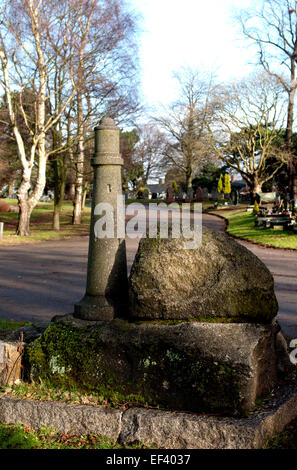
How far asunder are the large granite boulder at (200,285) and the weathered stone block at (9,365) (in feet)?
4.09

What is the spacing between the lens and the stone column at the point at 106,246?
14.7 ft

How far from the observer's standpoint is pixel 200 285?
13.4 ft

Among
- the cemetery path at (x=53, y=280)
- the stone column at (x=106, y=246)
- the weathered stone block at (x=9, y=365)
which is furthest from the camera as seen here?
the cemetery path at (x=53, y=280)

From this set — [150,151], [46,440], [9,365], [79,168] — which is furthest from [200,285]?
[150,151]

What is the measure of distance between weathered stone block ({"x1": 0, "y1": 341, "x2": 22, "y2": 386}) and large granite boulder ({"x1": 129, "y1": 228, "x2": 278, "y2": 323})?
4.09ft

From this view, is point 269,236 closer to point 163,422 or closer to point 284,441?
point 284,441

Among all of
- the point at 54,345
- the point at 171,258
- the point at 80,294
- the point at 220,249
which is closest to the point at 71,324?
the point at 54,345

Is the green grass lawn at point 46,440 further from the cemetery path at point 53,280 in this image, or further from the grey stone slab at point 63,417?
the cemetery path at point 53,280

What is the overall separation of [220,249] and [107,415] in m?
1.81

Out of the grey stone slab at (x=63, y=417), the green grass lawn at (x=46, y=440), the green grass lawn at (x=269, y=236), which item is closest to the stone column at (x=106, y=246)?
the grey stone slab at (x=63, y=417)

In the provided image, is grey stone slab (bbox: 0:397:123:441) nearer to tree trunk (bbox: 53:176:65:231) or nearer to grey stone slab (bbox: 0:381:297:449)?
grey stone slab (bbox: 0:381:297:449)

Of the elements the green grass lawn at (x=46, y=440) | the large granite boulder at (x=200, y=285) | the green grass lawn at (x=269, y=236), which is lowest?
the green grass lawn at (x=46, y=440)

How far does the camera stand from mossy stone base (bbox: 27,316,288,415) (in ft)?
11.5
